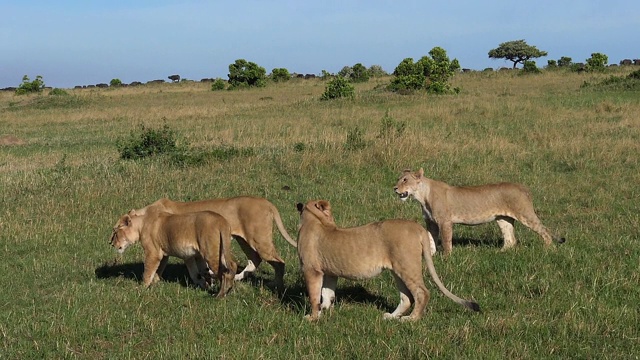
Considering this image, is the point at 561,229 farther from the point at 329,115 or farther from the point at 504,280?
the point at 329,115

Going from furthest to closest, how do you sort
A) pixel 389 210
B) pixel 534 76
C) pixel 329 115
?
pixel 534 76
pixel 329 115
pixel 389 210

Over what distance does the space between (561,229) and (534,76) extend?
34.5m

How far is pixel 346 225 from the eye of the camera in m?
10.0

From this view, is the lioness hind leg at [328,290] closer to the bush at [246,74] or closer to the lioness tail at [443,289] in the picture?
the lioness tail at [443,289]

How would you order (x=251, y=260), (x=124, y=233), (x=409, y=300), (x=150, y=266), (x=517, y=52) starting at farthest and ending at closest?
(x=517, y=52), (x=251, y=260), (x=124, y=233), (x=150, y=266), (x=409, y=300)

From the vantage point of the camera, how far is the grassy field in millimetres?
5559

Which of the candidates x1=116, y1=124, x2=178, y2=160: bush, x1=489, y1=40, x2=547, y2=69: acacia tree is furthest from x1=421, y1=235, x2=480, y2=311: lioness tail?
x1=489, y1=40, x2=547, y2=69: acacia tree

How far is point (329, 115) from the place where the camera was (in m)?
24.5

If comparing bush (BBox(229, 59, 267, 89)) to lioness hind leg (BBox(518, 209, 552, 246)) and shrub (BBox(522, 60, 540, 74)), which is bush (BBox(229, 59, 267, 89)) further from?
lioness hind leg (BBox(518, 209, 552, 246))

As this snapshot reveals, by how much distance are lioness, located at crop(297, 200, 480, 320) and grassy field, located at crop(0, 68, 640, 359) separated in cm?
22

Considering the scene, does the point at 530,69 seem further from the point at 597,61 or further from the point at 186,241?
the point at 186,241

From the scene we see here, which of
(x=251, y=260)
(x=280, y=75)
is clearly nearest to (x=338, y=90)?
(x=251, y=260)

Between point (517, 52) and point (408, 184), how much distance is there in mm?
76187

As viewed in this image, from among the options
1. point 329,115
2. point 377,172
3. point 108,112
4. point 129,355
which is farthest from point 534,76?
point 129,355
